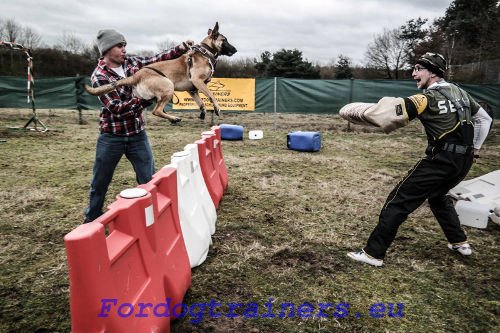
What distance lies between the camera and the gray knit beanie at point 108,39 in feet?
10.5

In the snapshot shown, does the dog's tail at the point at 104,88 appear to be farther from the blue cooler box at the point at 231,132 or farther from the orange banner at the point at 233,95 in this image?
the orange banner at the point at 233,95

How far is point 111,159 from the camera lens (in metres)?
3.60

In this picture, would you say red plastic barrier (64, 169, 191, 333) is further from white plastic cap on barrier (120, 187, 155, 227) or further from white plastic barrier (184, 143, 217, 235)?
white plastic barrier (184, 143, 217, 235)

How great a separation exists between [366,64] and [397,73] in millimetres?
3988

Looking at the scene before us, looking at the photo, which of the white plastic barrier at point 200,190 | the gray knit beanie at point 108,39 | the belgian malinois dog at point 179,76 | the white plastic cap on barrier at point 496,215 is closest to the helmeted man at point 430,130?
the white plastic cap on barrier at point 496,215

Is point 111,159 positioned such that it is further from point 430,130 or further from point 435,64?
point 435,64

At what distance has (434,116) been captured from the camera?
3008mm

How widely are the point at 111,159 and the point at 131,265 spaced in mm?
1918

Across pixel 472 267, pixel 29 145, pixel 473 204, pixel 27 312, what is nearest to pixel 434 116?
pixel 472 267

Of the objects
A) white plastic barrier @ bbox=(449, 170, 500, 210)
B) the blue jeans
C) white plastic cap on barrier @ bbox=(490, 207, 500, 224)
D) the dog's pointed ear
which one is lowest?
white plastic cap on barrier @ bbox=(490, 207, 500, 224)

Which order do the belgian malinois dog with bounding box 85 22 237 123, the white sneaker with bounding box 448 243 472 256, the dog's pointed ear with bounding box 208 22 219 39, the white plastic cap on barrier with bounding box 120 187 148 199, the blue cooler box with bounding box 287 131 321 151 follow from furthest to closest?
1. the blue cooler box with bounding box 287 131 321 151
2. the dog's pointed ear with bounding box 208 22 219 39
3. the white sneaker with bounding box 448 243 472 256
4. the belgian malinois dog with bounding box 85 22 237 123
5. the white plastic cap on barrier with bounding box 120 187 148 199

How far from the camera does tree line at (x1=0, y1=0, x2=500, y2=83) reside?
Result: 32.8 m

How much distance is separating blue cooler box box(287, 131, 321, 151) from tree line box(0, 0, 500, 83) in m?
23.2

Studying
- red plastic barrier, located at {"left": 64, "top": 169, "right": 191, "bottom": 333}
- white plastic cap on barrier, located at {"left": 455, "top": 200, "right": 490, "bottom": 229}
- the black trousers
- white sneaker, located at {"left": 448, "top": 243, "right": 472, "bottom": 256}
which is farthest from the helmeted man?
red plastic barrier, located at {"left": 64, "top": 169, "right": 191, "bottom": 333}
